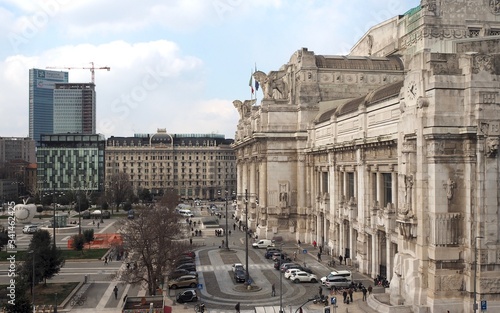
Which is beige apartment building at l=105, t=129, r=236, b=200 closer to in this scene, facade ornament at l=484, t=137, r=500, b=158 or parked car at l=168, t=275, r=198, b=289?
parked car at l=168, t=275, r=198, b=289

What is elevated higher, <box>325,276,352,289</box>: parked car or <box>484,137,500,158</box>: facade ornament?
<box>484,137,500,158</box>: facade ornament

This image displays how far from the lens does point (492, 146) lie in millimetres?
36219

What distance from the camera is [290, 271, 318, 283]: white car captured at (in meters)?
51.2

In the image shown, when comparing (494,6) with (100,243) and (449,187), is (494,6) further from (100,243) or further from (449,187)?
(100,243)

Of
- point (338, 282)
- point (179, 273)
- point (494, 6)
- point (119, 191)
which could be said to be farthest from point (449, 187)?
point (119, 191)

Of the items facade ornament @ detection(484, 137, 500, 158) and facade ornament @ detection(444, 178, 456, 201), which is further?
facade ornament @ detection(444, 178, 456, 201)

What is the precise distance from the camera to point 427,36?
69.2 metres

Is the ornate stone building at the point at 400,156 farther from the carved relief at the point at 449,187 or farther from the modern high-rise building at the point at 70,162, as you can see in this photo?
the modern high-rise building at the point at 70,162

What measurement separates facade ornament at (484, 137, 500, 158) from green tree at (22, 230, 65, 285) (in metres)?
35.9

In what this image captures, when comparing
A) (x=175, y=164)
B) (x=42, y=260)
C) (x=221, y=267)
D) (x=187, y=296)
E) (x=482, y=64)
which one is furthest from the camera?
(x=175, y=164)

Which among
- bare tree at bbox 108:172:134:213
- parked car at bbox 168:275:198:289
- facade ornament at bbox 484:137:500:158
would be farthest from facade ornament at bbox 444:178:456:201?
bare tree at bbox 108:172:134:213

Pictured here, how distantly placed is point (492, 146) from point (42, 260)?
38250 millimetres

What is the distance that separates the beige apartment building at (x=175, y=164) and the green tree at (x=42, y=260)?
137 metres

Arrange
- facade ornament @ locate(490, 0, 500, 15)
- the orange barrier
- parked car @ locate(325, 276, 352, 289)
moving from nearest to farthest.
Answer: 1. parked car @ locate(325, 276, 352, 289)
2. facade ornament @ locate(490, 0, 500, 15)
3. the orange barrier
